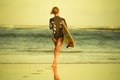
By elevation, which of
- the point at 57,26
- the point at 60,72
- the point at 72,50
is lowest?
the point at 72,50

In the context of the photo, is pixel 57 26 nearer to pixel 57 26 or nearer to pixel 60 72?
A: pixel 57 26

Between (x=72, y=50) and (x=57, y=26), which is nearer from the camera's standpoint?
(x=57, y=26)

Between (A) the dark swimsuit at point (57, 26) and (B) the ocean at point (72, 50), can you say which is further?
(B) the ocean at point (72, 50)

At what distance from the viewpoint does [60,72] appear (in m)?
5.05

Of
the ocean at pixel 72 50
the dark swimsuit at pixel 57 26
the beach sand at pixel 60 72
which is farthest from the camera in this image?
the ocean at pixel 72 50

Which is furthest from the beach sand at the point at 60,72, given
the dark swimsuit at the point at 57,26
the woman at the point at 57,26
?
the dark swimsuit at the point at 57,26

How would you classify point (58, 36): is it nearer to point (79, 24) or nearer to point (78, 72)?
point (78, 72)

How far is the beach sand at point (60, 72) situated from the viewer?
4734 millimetres

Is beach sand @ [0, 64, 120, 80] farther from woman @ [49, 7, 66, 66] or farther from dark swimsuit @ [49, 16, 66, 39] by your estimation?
dark swimsuit @ [49, 16, 66, 39]

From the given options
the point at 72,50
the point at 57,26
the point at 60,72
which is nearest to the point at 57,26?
the point at 57,26

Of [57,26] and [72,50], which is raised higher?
[57,26]

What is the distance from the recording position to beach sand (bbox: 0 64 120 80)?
15.5ft

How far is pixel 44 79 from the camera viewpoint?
15.1 feet

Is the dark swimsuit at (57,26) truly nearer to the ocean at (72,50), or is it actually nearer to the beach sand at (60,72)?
the beach sand at (60,72)
